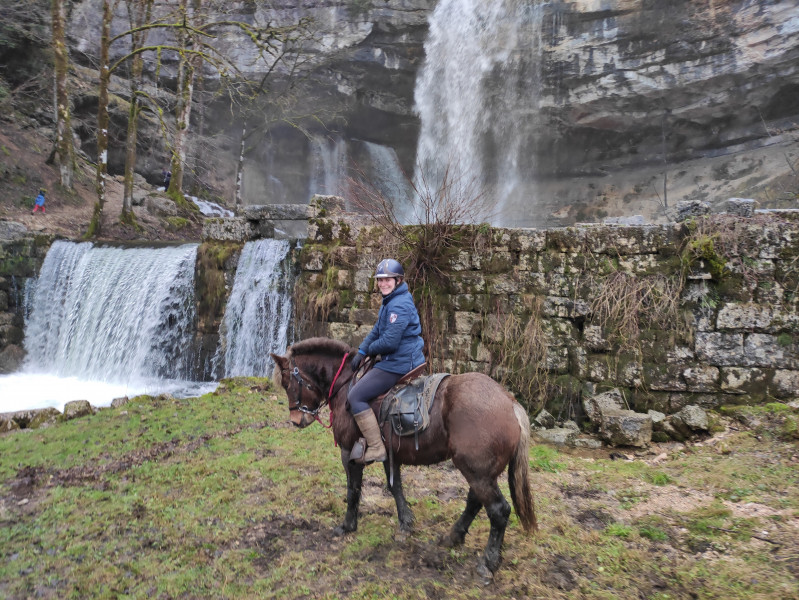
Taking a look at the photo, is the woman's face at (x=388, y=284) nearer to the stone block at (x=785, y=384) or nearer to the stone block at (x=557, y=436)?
the stone block at (x=557, y=436)

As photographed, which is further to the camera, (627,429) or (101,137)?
(101,137)

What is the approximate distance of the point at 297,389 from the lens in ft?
12.2

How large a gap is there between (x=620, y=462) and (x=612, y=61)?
19484 mm

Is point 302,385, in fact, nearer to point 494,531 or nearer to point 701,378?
point 494,531

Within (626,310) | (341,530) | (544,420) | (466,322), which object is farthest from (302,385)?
(626,310)

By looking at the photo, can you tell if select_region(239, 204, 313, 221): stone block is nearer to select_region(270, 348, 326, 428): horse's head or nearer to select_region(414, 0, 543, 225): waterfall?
select_region(270, 348, 326, 428): horse's head

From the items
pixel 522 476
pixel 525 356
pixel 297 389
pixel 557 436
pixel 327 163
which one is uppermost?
pixel 327 163

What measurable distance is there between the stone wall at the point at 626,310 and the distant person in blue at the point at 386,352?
352 centimetres

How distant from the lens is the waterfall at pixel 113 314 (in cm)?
994

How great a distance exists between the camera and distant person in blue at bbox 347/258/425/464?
3.45m

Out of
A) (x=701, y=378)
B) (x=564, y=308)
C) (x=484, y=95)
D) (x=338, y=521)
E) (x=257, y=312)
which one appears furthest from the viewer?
(x=484, y=95)

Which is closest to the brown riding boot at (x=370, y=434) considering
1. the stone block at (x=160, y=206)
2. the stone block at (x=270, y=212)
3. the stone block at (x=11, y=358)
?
the stone block at (x=270, y=212)

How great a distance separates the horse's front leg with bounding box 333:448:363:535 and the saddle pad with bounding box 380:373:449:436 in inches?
17.8

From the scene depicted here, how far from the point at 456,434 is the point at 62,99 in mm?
17936
